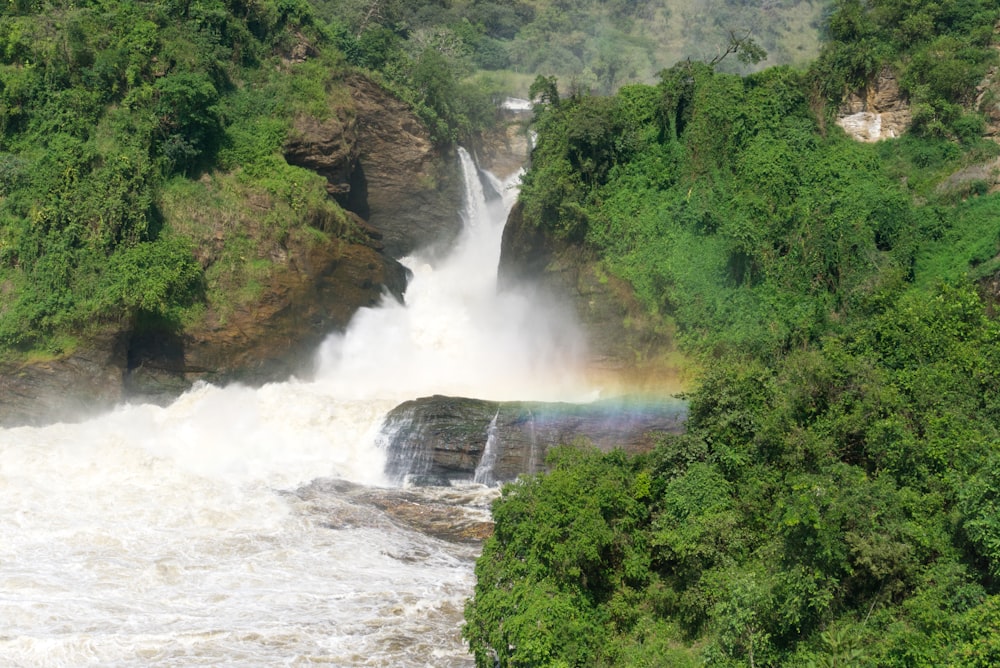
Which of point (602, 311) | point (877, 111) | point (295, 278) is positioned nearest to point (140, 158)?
point (295, 278)

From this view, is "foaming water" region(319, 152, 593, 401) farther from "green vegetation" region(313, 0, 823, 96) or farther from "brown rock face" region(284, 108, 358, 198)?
"green vegetation" region(313, 0, 823, 96)

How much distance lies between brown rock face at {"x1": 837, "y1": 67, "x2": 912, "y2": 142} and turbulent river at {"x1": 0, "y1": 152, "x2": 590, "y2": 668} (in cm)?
1066

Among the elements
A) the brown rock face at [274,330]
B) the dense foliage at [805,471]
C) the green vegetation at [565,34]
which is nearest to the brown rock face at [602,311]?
the dense foliage at [805,471]

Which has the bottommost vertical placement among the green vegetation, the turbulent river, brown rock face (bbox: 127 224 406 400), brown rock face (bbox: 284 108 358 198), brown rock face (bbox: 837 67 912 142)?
the turbulent river

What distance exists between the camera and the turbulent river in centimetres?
1538

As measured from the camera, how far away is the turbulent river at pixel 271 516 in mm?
15383

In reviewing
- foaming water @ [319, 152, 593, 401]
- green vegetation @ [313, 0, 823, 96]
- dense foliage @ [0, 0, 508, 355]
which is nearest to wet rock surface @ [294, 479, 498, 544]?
foaming water @ [319, 152, 593, 401]

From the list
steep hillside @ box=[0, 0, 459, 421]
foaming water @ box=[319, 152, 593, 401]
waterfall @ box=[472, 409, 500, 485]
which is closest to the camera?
waterfall @ box=[472, 409, 500, 485]

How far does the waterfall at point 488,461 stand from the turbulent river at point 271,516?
52 cm

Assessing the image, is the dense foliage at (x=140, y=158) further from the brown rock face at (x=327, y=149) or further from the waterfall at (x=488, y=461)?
the waterfall at (x=488, y=461)

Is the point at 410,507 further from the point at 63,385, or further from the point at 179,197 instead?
the point at 179,197

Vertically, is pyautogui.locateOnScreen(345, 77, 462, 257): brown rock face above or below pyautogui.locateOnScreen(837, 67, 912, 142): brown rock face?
below

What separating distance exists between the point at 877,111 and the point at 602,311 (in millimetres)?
10514

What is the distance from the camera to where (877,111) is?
92.9ft
